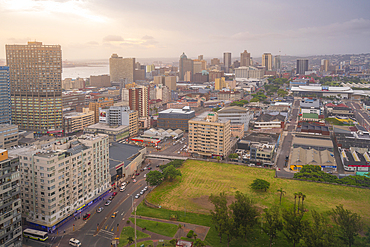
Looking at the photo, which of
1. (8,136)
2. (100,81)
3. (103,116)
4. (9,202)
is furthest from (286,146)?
(100,81)

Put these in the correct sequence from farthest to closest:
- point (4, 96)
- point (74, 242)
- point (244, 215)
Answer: point (4, 96), point (244, 215), point (74, 242)

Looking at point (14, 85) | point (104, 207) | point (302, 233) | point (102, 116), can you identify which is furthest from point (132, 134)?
point (302, 233)

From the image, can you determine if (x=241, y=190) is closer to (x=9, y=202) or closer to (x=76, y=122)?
(x=9, y=202)

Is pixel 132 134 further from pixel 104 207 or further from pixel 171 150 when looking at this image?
pixel 104 207

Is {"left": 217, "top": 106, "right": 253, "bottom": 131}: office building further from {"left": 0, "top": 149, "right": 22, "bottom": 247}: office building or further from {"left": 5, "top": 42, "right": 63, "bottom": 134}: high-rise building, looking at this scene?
{"left": 0, "top": 149, "right": 22, "bottom": 247}: office building

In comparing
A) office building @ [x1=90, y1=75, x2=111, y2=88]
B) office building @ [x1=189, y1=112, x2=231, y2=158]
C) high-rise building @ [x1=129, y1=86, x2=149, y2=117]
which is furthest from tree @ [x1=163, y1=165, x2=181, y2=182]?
office building @ [x1=90, y1=75, x2=111, y2=88]
